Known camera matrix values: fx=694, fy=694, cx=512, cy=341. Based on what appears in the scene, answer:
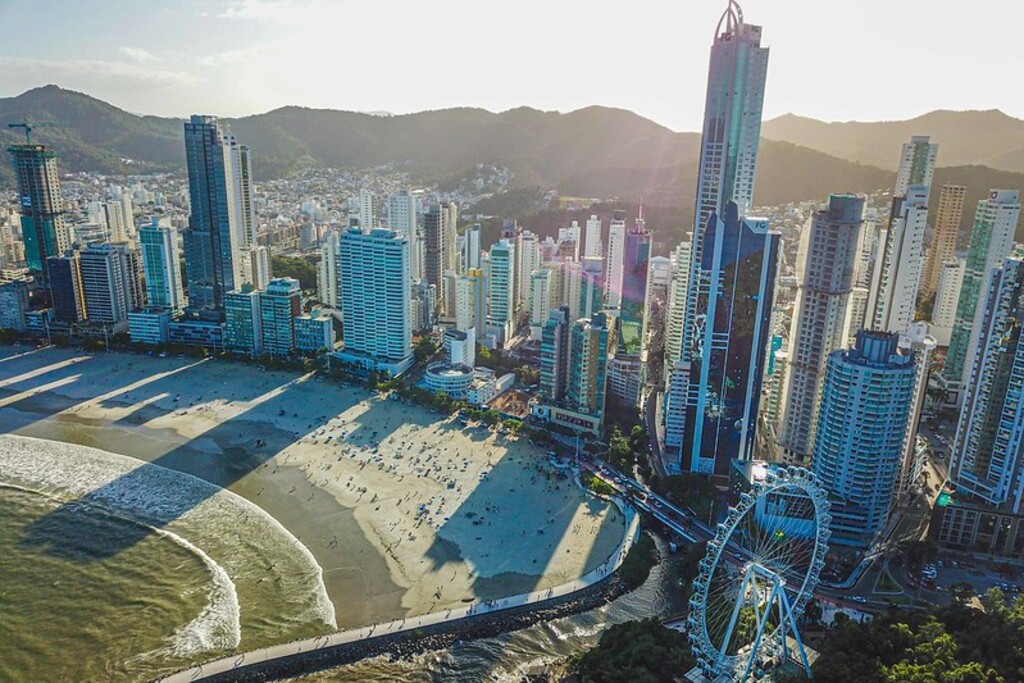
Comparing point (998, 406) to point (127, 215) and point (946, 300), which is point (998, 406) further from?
point (127, 215)

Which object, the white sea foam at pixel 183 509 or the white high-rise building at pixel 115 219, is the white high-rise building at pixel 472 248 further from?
the white high-rise building at pixel 115 219

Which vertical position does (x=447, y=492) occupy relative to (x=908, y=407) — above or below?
below

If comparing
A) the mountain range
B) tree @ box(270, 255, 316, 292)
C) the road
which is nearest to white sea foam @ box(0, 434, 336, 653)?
the road

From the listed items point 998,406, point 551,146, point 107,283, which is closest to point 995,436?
point 998,406

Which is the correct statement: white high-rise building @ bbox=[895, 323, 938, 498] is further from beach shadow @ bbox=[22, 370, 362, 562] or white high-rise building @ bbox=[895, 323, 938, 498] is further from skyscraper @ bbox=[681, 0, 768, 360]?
beach shadow @ bbox=[22, 370, 362, 562]

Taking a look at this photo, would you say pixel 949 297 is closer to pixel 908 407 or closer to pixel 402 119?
pixel 908 407

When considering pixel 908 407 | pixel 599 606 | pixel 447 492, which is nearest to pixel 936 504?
pixel 908 407

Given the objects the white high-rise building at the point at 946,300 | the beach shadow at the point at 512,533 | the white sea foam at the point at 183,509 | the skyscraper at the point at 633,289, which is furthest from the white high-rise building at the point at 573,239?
the white sea foam at the point at 183,509
